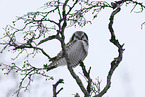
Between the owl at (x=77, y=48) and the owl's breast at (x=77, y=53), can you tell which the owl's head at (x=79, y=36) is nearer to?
the owl at (x=77, y=48)

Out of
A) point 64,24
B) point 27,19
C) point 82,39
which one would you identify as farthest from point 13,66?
point 82,39

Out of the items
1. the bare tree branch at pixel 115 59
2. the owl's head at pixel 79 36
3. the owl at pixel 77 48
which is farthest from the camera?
the owl's head at pixel 79 36

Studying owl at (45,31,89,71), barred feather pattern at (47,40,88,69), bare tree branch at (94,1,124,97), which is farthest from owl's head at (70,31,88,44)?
bare tree branch at (94,1,124,97)

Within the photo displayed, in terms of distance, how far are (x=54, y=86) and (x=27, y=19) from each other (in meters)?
1.45

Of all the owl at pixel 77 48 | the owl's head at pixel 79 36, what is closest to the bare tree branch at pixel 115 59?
the owl at pixel 77 48

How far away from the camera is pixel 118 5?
4.55m

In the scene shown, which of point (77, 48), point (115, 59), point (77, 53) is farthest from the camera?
point (77, 48)

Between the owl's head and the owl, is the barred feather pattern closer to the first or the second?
the owl

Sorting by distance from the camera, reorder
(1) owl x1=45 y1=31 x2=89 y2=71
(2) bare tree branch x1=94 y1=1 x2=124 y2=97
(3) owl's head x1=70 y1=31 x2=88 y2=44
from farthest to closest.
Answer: (3) owl's head x1=70 y1=31 x2=88 y2=44, (1) owl x1=45 y1=31 x2=89 y2=71, (2) bare tree branch x1=94 y1=1 x2=124 y2=97

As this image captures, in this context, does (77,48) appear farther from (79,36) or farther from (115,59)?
(115,59)

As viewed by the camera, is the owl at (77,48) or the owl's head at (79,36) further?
the owl's head at (79,36)

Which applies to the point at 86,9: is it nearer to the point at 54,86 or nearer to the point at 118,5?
the point at 118,5

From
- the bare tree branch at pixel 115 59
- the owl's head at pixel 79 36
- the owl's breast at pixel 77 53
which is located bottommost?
the bare tree branch at pixel 115 59

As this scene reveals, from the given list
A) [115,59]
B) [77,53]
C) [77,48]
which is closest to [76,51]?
[77,53]
